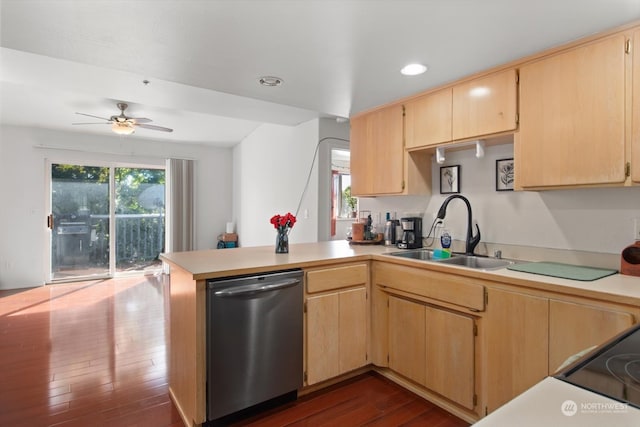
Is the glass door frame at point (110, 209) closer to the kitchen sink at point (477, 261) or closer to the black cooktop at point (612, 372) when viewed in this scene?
the kitchen sink at point (477, 261)

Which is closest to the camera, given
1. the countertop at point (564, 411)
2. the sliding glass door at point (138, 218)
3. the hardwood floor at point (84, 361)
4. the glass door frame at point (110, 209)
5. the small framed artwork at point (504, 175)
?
the countertop at point (564, 411)

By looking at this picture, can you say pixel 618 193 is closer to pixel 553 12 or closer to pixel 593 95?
pixel 593 95

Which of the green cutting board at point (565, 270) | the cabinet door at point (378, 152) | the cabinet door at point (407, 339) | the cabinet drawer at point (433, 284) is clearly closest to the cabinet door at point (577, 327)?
the green cutting board at point (565, 270)

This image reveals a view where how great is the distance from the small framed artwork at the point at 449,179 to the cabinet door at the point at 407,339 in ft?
3.28

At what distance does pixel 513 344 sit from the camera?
5.55 feet

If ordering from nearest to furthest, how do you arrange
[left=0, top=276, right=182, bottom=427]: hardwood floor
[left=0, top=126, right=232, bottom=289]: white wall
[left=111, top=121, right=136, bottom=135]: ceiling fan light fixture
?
[left=0, top=276, right=182, bottom=427]: hardwood floor → [left=111, top=121, right=136, bottom=135]: ceiling fan light fixture → [left=0, top=126, right=232, bottom=289]: white wall

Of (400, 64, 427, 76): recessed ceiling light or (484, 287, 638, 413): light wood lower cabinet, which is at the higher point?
(400, 64, 427, 76): recessed ceiling light

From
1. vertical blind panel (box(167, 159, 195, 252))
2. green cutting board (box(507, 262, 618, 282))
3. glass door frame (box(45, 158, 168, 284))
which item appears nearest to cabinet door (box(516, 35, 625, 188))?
green cutting board (box(507, 262, 618, 282))

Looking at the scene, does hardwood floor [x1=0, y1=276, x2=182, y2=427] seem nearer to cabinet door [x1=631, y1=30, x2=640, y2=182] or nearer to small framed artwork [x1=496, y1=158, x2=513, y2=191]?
small framed artwork [x1=496, y1=158, x2=513, y2=191]

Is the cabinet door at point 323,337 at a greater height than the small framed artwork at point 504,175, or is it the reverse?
the small framed artwork at point 504,175

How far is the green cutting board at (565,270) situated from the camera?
164 centimetres

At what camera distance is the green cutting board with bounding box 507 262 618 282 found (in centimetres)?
164

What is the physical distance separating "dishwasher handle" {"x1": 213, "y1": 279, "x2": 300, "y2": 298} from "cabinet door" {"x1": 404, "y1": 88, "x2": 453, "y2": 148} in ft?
4.67

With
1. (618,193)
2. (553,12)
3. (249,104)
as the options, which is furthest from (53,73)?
(618,193)
